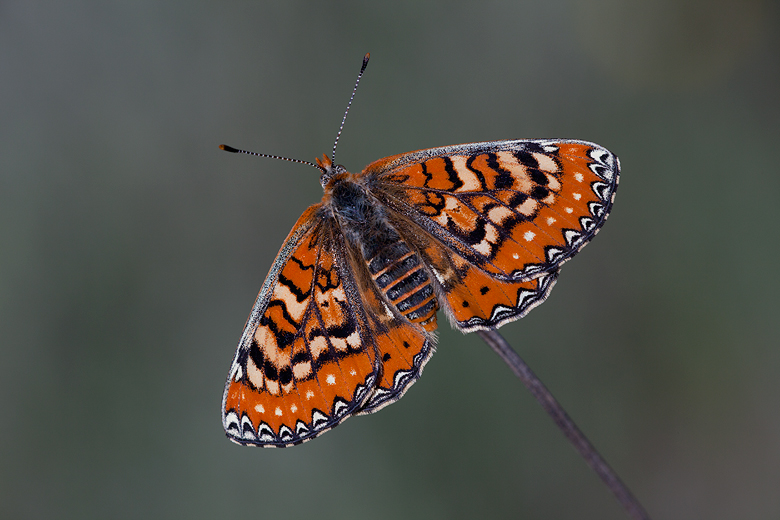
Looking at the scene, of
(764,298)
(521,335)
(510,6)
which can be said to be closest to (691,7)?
(510,6)

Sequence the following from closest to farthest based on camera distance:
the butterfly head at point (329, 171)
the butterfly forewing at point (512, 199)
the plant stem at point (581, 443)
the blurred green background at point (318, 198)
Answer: the plant stem at point (581, 443)
the butterfly forewing at point (512, 199)
the butterfly head at point (329, 171)
the blurred green background at point (318, 198)

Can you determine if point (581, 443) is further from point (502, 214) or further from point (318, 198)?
point (318, 198)

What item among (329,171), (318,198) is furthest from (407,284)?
(318,198)

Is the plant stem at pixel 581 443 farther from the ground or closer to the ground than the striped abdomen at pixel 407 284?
closer to the ground

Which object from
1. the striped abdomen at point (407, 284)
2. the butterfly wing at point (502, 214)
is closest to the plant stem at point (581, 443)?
the butterfly wing at point (502, 214)

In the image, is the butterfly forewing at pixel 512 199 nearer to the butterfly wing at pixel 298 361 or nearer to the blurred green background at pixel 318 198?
the butterfly wing at pixel 298 361

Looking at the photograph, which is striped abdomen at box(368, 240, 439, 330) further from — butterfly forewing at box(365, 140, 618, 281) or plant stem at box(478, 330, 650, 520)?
plant stem at box(478, 330, 650, 520)

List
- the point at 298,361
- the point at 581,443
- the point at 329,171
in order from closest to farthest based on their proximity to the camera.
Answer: the point at 581,443 → the point at 298,361 → the point at 329,171
